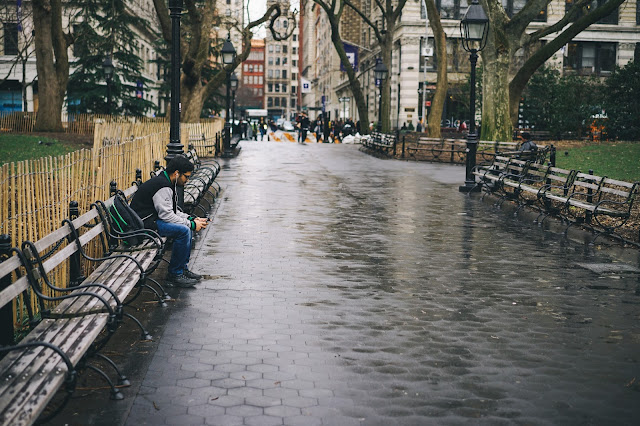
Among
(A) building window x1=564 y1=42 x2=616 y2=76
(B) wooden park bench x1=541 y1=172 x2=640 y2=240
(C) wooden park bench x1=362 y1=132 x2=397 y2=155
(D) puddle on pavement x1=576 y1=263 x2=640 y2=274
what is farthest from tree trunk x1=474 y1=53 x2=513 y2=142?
(A) building window x1=564 y1=42 x2=616 y2=76

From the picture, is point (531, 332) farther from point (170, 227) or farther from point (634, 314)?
point (170, 227)

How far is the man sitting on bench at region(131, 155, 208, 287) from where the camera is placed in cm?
885

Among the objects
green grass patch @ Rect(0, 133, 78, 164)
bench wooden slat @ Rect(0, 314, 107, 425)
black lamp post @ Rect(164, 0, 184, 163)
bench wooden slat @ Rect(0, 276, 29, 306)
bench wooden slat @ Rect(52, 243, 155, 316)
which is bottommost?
bench wooden slat @ Rect(0, 314, 107, 425)

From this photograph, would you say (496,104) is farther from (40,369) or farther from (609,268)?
(40,369)

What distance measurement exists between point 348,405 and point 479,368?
129cm

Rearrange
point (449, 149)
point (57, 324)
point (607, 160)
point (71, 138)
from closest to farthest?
point (57, 324), point (607, 160), point (71, 138), point (449, 149)

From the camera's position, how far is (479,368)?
19.9 feet

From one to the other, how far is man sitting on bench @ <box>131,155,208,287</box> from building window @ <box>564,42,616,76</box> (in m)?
59.6

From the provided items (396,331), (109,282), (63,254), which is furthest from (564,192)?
(63,254)

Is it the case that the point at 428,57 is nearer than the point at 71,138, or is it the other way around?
the point at 71,138

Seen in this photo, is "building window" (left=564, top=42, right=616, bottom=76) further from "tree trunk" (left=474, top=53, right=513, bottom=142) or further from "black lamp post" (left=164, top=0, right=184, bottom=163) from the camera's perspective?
"black lamp post" (left=164, top=0, right=184, bottom=163)

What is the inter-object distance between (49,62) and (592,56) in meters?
44.4

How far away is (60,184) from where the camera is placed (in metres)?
8.58

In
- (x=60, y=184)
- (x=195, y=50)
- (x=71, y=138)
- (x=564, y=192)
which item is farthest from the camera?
(x=195, y=50)
